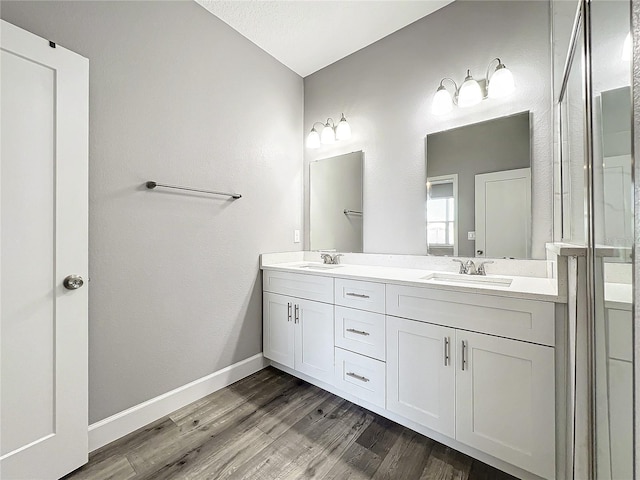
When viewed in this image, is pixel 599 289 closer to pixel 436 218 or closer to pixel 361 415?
pixel 436 218

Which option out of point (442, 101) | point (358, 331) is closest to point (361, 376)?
point (358, 331)

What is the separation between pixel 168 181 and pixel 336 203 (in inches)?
51.9

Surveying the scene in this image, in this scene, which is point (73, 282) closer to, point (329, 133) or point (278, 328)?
point (278, 328)

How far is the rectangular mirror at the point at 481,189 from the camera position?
163 cm

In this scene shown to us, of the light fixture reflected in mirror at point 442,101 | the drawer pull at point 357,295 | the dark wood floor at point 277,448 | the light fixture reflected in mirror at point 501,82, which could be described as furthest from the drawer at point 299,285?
the light fixture reflected in mirror at point 501,82

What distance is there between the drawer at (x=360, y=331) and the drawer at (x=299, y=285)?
15cm

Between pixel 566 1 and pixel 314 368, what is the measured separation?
230 centimetres

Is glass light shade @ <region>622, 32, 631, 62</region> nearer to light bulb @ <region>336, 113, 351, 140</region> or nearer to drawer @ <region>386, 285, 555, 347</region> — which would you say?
drawer @ <region>386, 285, 555, 347</region>

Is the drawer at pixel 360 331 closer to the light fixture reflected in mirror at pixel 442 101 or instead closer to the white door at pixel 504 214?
the white door at pixel 504 214

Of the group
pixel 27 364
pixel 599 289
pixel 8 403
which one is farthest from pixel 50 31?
pixel 599 289

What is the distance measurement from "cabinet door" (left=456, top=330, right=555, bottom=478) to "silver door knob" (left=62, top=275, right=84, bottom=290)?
1775 millimetres

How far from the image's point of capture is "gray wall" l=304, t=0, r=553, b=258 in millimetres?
1584

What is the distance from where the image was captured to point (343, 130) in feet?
7.68

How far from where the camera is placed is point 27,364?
1159 millimetres
